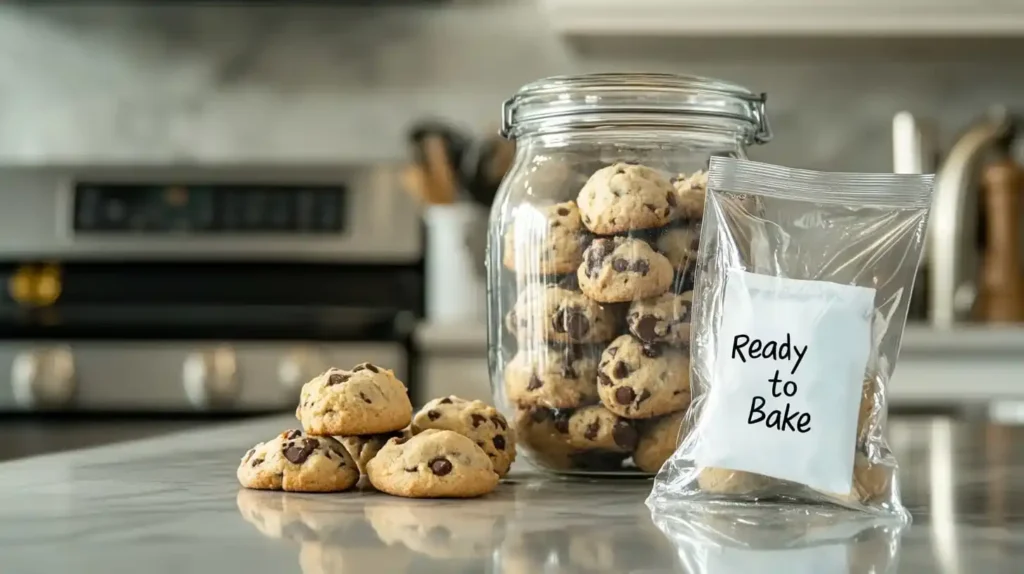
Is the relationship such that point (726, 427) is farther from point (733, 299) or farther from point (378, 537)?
point (378, 537)

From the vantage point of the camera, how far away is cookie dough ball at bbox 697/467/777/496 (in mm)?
514

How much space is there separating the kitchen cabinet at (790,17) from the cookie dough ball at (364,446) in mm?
1521

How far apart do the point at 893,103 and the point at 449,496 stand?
2.03 metres

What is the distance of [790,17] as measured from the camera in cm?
199

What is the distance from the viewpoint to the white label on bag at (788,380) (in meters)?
0.51

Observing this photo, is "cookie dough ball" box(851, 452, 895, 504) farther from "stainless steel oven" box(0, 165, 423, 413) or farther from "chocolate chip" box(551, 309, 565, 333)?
"stainless steel oven" box(0, 165, 423, 413)

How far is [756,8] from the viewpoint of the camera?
77.9 inches

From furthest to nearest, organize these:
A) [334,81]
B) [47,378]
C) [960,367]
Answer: [334,81]
[47,378]
[960,367]

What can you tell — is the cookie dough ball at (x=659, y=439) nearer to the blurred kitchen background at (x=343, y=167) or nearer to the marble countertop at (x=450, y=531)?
the marble countertop at (x=450, y=531)

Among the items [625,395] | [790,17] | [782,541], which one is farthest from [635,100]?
[790,17]

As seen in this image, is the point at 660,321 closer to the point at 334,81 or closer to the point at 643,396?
the point at 643,396

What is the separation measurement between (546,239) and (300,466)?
0.58 feet

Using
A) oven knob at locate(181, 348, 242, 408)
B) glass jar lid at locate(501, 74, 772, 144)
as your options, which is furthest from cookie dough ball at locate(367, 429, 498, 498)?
oven knob at locate(181, 348, 242, 408)

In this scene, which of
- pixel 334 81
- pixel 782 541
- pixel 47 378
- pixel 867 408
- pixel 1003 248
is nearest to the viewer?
pixel 782 541
